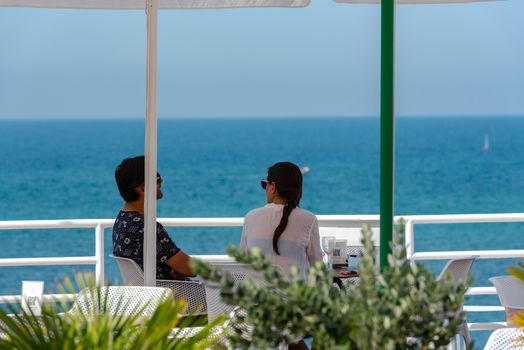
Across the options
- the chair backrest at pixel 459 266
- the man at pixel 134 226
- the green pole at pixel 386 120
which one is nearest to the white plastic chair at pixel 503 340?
the green pole at pixel 386 120

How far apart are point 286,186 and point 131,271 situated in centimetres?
92

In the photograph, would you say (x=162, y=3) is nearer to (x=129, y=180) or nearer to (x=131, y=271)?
(x=129, y=180)

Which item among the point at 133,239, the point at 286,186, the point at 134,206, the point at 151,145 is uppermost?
the point at 151,145

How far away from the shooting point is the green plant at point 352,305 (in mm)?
2010

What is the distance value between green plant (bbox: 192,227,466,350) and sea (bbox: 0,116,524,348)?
36.0m

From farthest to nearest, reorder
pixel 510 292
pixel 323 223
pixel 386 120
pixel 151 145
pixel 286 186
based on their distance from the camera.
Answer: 1. pixel 323 223
2. pixel 286 186
3. pixel 510 292
4. pixel 151 145
5. pixel 386 120

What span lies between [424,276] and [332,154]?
50.6m

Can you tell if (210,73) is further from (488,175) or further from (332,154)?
(488,175)

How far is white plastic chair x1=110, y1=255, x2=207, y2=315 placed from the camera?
521cm

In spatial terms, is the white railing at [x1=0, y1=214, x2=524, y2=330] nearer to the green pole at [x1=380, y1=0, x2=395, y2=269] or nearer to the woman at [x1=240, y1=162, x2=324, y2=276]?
the woman at [x1=240, y1=162, x2=324, y2=276]

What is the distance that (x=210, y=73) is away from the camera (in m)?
47.5

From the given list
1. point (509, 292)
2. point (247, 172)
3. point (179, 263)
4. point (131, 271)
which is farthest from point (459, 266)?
point (247, 172)

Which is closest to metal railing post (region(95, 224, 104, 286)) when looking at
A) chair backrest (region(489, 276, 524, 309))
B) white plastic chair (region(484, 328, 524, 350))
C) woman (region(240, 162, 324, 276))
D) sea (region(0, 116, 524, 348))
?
woman (region(240, 162, 324, 276))

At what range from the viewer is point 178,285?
5.27 m
